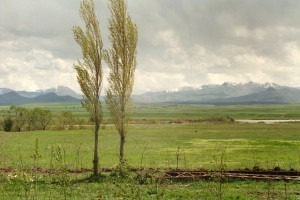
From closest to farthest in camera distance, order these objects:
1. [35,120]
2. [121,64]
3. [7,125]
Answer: [121,64], [7,125], [35,120]

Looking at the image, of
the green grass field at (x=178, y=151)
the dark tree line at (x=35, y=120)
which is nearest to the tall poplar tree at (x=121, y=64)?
the green grass field at (x=178, y=151)

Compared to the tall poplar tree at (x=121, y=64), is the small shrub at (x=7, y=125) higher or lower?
lower

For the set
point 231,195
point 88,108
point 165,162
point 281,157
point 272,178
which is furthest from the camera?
point 281,157

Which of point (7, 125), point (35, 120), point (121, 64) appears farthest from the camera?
point (35, 120)

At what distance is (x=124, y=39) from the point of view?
94.5ft

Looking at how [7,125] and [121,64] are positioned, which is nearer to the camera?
[121,64]

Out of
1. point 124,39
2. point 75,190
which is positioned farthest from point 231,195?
point 124,39

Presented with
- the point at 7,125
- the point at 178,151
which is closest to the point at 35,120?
the point at 7,125

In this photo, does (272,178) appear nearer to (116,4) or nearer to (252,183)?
(252,183)

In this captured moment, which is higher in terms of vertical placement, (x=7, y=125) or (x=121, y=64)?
(x=121, y=64)

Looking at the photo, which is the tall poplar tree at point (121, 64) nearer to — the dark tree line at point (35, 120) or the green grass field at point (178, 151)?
the green grass field at point (178, 151)

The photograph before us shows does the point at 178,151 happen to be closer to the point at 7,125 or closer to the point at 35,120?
the point at 7,125

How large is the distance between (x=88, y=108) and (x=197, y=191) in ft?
37.1

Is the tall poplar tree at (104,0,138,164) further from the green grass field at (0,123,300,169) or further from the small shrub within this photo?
the small shrub
